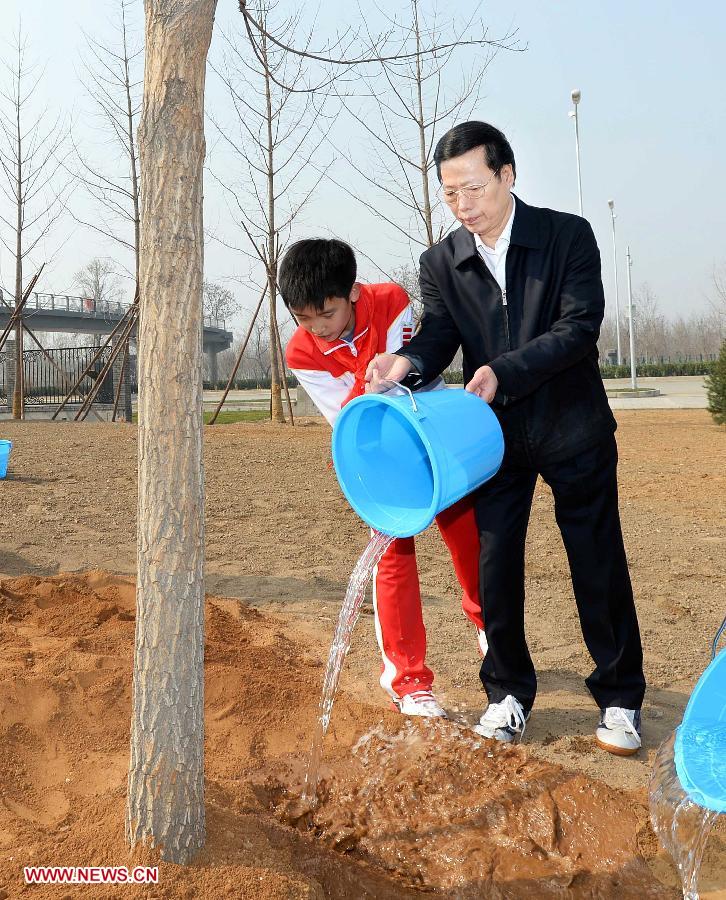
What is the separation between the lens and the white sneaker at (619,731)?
277cm

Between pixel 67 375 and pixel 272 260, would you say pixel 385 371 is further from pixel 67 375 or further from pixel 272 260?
pixel 67 375

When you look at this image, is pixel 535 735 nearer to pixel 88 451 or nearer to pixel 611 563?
pixel 611 563

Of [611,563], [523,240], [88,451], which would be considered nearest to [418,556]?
[611,563]

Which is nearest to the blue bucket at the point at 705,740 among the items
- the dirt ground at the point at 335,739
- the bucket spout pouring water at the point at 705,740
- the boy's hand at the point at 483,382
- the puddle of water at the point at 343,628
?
the bucket spout pouring water at the point at 705,740

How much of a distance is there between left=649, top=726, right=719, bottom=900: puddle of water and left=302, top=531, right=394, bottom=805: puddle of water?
99 centimetres

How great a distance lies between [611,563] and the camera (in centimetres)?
277

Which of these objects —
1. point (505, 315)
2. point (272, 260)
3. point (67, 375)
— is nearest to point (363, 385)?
point (505, 315)

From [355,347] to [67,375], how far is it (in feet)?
65.3

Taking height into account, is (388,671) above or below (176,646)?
below

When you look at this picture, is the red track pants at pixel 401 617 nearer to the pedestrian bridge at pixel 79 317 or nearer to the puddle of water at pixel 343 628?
the puddle of water at pixel 343 628

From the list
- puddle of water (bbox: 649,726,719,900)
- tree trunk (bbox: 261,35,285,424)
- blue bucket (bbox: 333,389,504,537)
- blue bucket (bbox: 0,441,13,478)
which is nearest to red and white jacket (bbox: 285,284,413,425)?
blue bucket (bbox: 333,389,504,537)

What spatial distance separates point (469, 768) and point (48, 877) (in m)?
1.30

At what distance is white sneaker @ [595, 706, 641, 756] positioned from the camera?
2.77m

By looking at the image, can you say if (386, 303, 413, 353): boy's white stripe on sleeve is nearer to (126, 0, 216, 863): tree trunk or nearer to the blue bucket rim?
the blue bucket rim
